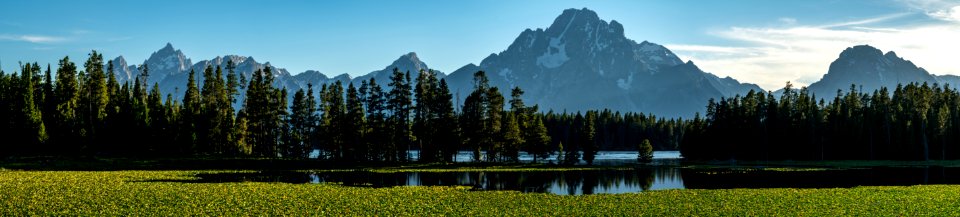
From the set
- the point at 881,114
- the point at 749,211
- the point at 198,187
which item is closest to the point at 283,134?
the point at 198,187

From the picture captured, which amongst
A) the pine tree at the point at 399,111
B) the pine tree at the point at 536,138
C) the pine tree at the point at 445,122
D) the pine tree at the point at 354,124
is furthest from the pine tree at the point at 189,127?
the pine tree at the point at 536,138

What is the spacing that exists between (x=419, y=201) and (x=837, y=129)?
371 ft

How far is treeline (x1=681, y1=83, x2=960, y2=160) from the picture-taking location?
392 feet

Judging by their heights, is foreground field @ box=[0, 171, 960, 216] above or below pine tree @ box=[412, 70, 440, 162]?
below

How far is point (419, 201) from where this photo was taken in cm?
3953

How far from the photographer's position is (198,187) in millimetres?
46688

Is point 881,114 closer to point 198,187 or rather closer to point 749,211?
point 749,211

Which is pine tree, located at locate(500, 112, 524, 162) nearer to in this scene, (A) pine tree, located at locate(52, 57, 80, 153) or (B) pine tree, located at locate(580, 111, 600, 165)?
(B) pine tree, located at locate(580, 111, 600, 165)

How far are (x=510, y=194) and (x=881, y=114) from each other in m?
108

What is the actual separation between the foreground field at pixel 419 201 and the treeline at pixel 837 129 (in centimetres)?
8193

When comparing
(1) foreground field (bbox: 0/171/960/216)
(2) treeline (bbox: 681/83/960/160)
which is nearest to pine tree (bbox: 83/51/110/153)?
(1) foreground field (bbox: 0/171/960/216)

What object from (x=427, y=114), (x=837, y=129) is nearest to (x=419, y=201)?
(x=427, y=114)

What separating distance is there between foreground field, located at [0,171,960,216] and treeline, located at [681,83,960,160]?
81925 millimetres

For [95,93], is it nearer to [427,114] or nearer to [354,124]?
[354,124]
